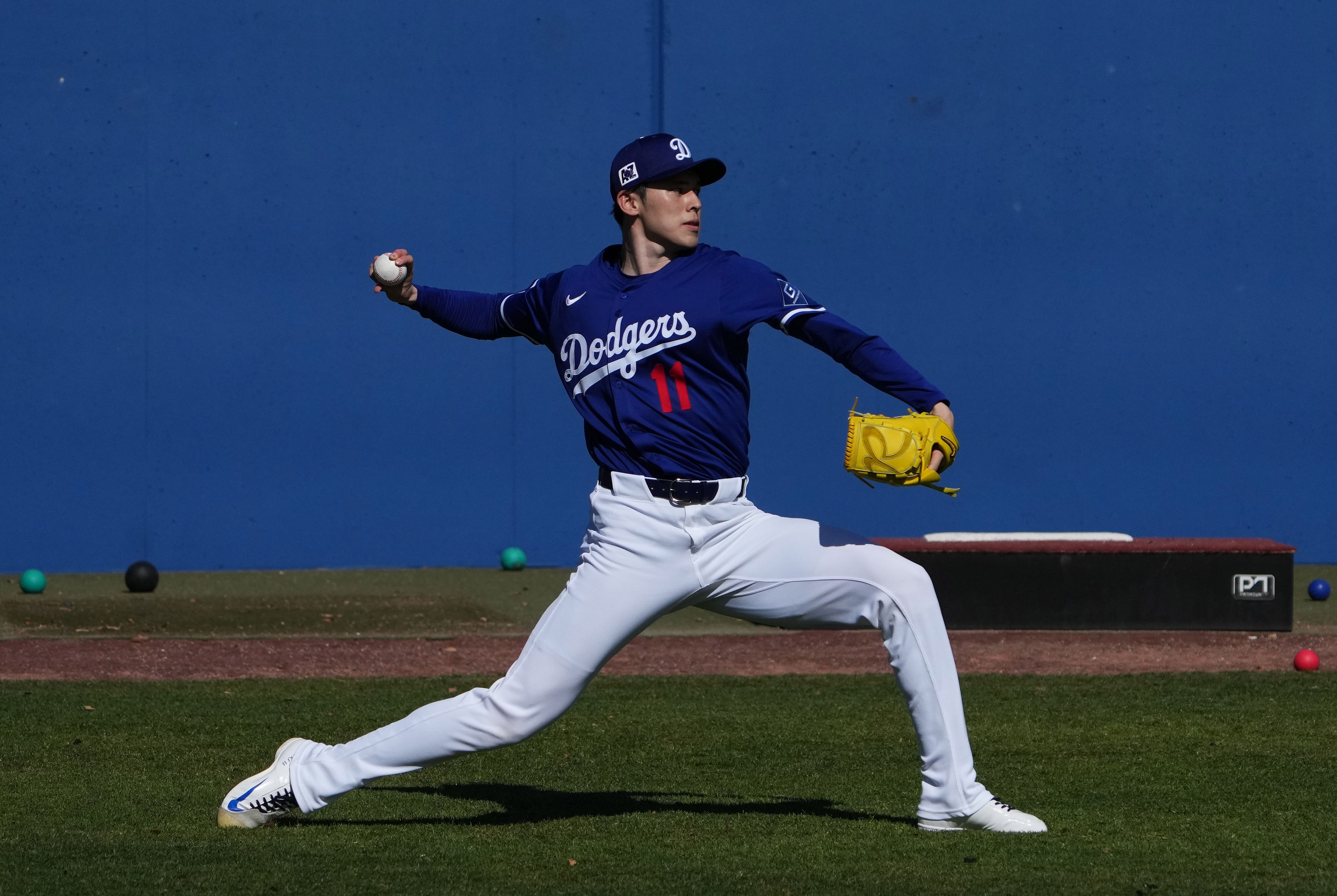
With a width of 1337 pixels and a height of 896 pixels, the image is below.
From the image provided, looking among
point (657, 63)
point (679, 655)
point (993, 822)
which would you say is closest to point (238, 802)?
point (993, 822)

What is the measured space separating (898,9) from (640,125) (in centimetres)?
219

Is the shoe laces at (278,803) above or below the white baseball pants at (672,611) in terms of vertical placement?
below

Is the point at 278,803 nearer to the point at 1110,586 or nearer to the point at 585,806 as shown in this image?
the point at 585,806

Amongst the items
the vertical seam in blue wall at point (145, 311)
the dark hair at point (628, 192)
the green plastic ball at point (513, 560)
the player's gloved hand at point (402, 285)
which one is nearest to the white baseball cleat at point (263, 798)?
the player's gloved hand at point (402, 285)

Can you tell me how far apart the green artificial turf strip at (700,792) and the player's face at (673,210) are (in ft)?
6.02

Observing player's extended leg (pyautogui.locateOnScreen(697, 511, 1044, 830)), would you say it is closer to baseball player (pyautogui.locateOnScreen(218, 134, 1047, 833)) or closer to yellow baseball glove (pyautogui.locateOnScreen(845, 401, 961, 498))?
baseball player (pyautogui.locateOnScreen(218, 134, 1047, 833))

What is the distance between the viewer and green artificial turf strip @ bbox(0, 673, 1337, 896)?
182 inches

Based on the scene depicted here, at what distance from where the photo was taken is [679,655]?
30.6 feet

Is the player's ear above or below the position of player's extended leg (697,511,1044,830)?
above

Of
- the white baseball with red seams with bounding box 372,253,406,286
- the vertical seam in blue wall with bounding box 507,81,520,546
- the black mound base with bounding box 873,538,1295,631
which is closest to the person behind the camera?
the white baseball with red seams with bounding box 372,253,406,286

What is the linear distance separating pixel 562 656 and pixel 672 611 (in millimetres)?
347

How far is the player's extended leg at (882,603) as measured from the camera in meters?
4.93

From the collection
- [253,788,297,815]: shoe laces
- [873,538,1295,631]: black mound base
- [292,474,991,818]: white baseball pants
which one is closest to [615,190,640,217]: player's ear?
[292,474,991,818]: white baseball pants

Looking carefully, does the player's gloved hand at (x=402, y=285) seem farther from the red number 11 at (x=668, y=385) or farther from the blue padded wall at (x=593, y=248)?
the blue padded wall at (x=593, y=248)
